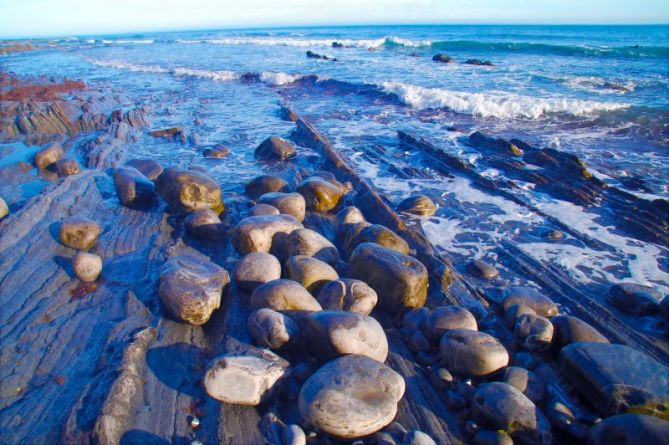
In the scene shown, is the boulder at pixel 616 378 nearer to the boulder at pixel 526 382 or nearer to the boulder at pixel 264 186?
the boulder at pixel 526 382

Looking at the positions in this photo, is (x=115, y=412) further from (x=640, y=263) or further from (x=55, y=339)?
(x=640, y=263)

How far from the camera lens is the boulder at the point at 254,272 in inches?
151

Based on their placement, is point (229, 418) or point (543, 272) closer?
point (229, 418)

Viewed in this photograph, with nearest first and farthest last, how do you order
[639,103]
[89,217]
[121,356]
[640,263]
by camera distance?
[121,356] < [640,263] < [89,217] < [639,103]

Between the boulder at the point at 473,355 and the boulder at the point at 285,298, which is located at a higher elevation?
the boulder at the point at 285,298

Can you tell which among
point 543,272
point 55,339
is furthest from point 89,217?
point 543,272

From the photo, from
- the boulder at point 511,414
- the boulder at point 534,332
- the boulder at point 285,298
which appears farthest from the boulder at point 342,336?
the boulder at point 534,332

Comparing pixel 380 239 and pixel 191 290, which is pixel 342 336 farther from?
pixel 380 239

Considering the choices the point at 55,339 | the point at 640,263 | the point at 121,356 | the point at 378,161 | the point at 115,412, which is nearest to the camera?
the point at 115,412

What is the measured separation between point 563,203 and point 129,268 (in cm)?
633

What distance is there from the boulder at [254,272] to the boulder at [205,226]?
129 cm

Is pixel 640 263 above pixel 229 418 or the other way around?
the other way around

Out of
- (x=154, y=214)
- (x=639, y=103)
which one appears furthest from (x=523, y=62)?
(x=154, y=214)

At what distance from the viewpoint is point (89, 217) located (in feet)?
18.6
